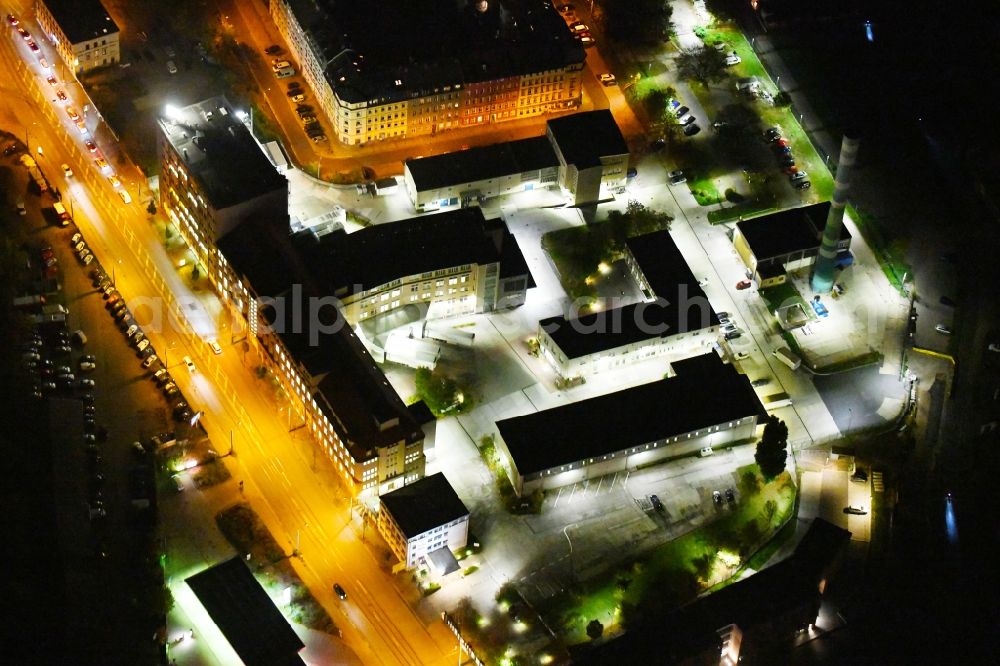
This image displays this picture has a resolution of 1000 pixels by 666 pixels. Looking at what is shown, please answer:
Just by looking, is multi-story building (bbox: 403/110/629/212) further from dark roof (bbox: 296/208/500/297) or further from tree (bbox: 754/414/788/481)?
tree (bbox: 754/414/788/481)

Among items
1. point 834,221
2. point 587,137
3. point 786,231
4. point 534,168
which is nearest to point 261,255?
point 534,168

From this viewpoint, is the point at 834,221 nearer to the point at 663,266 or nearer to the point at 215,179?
the point at 663,266

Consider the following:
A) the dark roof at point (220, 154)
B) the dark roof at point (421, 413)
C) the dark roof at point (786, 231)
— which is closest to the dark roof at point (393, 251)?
the dark roof at point (220, 154)

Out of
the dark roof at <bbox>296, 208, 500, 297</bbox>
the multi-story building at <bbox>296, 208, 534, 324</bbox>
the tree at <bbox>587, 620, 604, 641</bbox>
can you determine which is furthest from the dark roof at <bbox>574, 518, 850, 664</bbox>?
the dark roof at <bbox>296, 208, 500, 297</bbox>

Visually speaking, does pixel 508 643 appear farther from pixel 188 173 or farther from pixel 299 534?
pixel 188 173

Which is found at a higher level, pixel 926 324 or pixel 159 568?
pixel 926 324

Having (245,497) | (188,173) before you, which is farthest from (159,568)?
(188,173)
